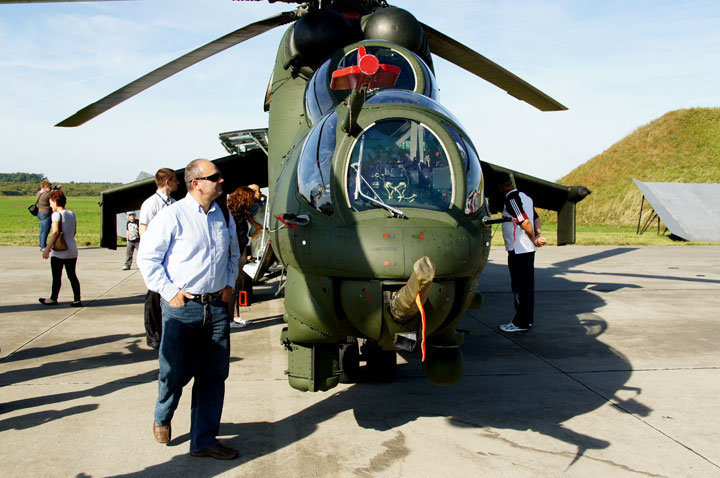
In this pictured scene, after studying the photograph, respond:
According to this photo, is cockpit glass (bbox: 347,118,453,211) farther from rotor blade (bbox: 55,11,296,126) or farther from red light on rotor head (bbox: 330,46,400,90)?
rotor blade (bbox: 55,11,296,126)

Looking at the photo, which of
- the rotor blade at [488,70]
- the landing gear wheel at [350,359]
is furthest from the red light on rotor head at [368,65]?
the rotor blade at [488,70]

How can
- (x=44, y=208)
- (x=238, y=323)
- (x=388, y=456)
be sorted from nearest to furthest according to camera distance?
(x=388, y=456) → (x=238, y=323) → (x=44, y=208)

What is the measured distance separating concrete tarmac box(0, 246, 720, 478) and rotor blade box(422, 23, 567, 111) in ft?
10.9

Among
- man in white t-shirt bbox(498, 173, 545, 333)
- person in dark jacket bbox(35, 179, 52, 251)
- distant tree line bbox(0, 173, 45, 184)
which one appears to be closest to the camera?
man in white t-shirt bbox(498, 173, 545, 333)

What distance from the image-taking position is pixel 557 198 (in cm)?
908

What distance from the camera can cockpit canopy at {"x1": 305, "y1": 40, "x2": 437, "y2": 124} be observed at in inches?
210

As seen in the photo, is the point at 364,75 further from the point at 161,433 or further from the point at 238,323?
the point at 238,323

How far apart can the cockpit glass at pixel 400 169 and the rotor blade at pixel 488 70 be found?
500 cm

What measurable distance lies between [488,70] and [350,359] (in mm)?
5489

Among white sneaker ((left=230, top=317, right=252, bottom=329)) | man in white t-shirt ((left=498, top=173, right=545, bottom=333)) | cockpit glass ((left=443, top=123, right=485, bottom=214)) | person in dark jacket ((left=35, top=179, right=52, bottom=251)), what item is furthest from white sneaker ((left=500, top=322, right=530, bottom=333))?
person in dark jacket ((left=35, top=179, right=52, bottom=251))

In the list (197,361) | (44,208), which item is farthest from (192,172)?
(44,208)

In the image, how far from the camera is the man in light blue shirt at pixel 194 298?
3.66m

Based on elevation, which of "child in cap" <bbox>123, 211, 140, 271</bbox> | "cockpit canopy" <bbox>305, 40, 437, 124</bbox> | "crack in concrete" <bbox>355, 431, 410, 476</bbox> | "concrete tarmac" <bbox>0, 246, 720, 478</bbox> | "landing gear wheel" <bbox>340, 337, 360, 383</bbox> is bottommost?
"crack in concrete" <bbox>355, 431, 410, 476</bbox>

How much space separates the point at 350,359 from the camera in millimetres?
4875
